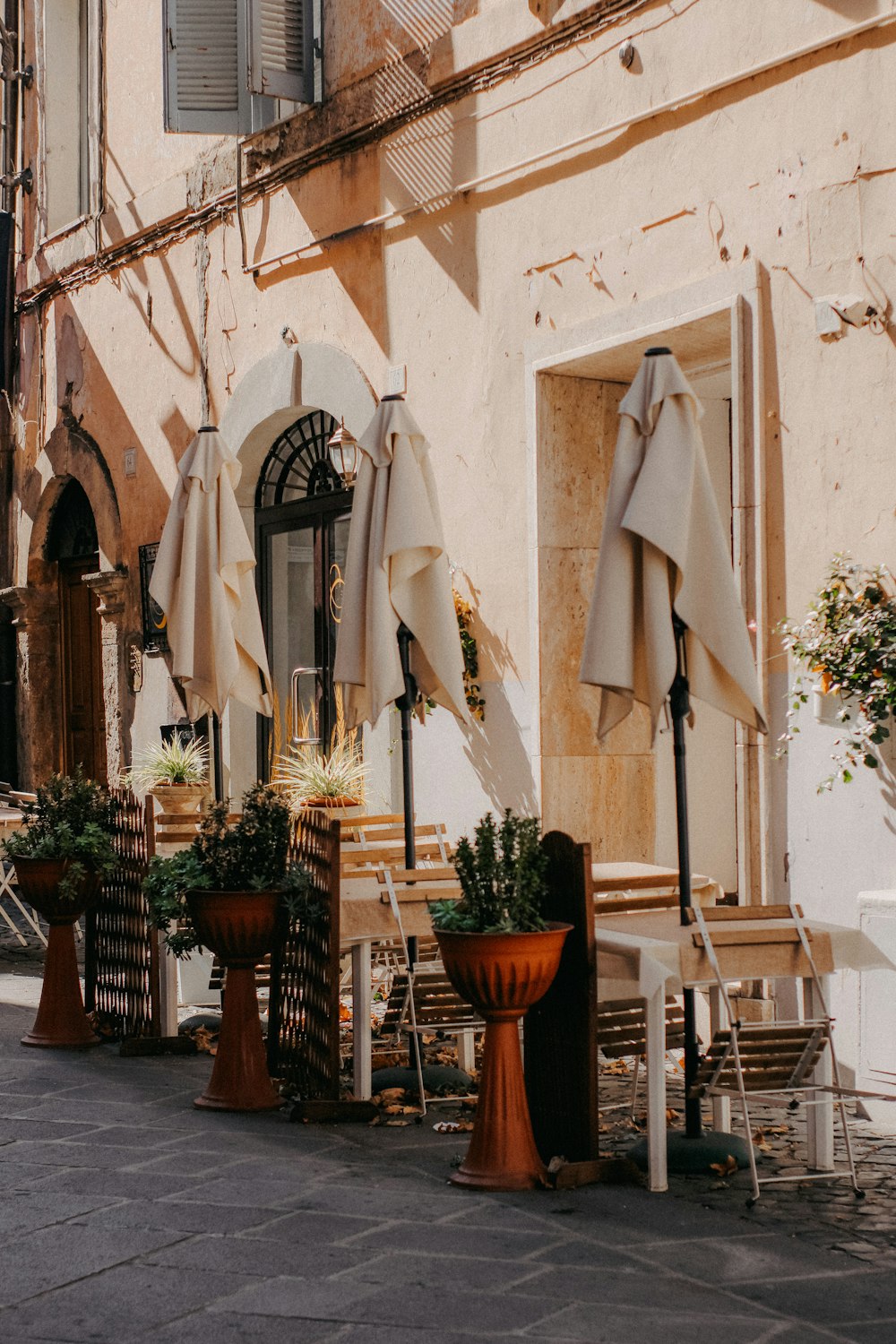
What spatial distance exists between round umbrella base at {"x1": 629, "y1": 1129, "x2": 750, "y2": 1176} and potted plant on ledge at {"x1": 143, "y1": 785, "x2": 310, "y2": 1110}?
1.49m

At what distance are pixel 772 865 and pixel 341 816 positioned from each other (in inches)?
98.5

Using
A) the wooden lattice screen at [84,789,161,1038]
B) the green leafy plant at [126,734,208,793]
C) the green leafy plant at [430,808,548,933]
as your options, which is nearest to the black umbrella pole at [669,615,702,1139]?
the green leafy plant at [430,808,548,933]

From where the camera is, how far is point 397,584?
21.5 feet

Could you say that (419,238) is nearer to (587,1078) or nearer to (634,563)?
(634,563)

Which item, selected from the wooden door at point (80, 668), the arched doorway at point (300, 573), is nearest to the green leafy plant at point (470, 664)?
the arched doorway at point (300, 573)

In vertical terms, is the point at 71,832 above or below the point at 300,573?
below

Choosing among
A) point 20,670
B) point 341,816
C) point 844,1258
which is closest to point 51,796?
point 341,816

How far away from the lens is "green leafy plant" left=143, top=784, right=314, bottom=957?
6.01 meters

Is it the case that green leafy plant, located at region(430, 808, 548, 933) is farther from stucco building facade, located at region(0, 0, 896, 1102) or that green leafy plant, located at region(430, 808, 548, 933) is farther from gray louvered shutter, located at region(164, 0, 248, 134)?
gray louvered shutter, located at region(164, 0, 248, 134)

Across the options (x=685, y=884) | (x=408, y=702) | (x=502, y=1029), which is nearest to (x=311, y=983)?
(x=502, y=1029)

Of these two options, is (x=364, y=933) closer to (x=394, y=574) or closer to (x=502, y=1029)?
(x=502, y=1029)

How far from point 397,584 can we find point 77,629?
7.59 m

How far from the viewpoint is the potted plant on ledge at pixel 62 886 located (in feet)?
23.4

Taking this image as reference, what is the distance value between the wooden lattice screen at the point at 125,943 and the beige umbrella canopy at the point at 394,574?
1245 mm
